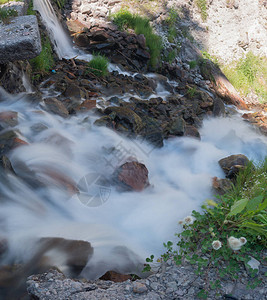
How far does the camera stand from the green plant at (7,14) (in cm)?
409

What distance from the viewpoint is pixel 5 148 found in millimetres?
2939

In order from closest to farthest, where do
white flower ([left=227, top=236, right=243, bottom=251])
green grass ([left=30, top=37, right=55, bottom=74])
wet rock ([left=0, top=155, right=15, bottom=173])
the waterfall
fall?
Result: white flower ([left=227, top=236, right=243, bottom=251]) → wet rock ([left=0, top=155, right=15, bottom=173]) → green grass ([left=30, top=37, right=55, bottom=74]) → the waterfall

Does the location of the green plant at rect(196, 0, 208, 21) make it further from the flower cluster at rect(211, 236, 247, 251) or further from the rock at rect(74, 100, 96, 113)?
the flower cluster at rect(211, 236, 247, 251)

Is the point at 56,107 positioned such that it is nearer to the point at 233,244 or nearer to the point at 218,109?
the point at 233,244

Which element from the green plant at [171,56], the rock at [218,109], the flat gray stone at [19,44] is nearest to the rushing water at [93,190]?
the flat gray stone at [19,44]

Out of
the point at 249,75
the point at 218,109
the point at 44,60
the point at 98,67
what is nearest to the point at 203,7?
the point at 249,75

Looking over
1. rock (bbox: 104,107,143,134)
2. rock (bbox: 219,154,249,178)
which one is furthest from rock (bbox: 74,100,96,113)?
rock (bbox: 219,154,249,178)

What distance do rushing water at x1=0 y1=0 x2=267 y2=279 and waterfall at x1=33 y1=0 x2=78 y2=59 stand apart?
2794mm

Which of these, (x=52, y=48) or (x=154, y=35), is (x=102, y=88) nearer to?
(x=52, y=48)

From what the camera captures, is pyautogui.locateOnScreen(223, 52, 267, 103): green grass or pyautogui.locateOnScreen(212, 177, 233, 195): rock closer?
pyautogui.locateOnScreen(212, 177, 233, 195): rock

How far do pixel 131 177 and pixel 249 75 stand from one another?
8.03 meters

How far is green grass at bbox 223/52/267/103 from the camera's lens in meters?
9.20

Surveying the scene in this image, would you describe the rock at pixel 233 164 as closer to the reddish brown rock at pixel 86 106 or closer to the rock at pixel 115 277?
the reddish brown rock at pixel 86 106

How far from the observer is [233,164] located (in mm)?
3965
